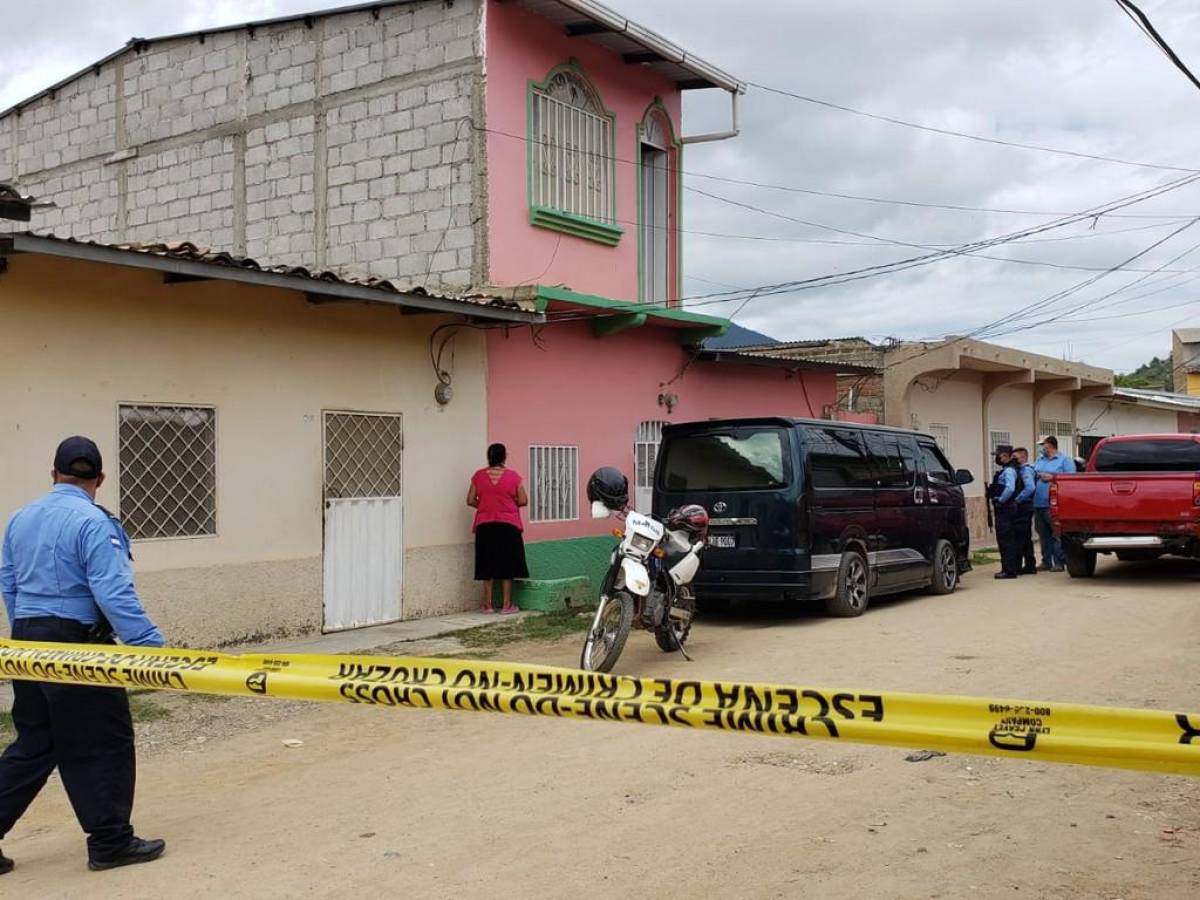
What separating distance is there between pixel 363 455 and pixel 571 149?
5.12 meters

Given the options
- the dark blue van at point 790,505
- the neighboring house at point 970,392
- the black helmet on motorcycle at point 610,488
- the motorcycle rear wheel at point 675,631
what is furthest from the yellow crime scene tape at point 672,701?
the neighboring house at point 970,392

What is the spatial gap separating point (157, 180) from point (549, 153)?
5.49 meters

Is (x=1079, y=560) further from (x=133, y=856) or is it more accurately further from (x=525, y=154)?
(x=133, y=856)

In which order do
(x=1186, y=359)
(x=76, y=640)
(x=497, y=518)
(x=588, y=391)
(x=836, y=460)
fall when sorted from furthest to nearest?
(x=1186, y=359)
(x=588, y=391)
(x=497, y=518)
(x=836, y=460)
(x=76, y=640)

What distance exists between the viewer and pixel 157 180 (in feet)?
51.3

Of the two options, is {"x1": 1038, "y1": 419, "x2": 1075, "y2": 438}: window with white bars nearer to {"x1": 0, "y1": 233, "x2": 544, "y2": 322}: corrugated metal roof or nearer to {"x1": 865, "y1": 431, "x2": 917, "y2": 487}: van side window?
{"x1": 865, "y1": 431, "x2": 917, "y2": 487}: van side window

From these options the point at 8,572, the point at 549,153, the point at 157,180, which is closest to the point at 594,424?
the point at 549,153

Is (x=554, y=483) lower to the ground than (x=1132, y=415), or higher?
lower

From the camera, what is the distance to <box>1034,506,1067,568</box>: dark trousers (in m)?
15.9

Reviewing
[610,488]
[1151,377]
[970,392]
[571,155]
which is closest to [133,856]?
[610,488]

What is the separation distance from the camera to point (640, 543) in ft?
28.2

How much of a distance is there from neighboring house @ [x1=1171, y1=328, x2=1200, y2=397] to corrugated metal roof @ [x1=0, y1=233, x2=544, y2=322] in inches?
1494

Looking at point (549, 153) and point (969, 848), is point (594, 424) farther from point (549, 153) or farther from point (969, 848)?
point (969, 848)

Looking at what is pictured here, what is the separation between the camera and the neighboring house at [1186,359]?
43.2 metres
